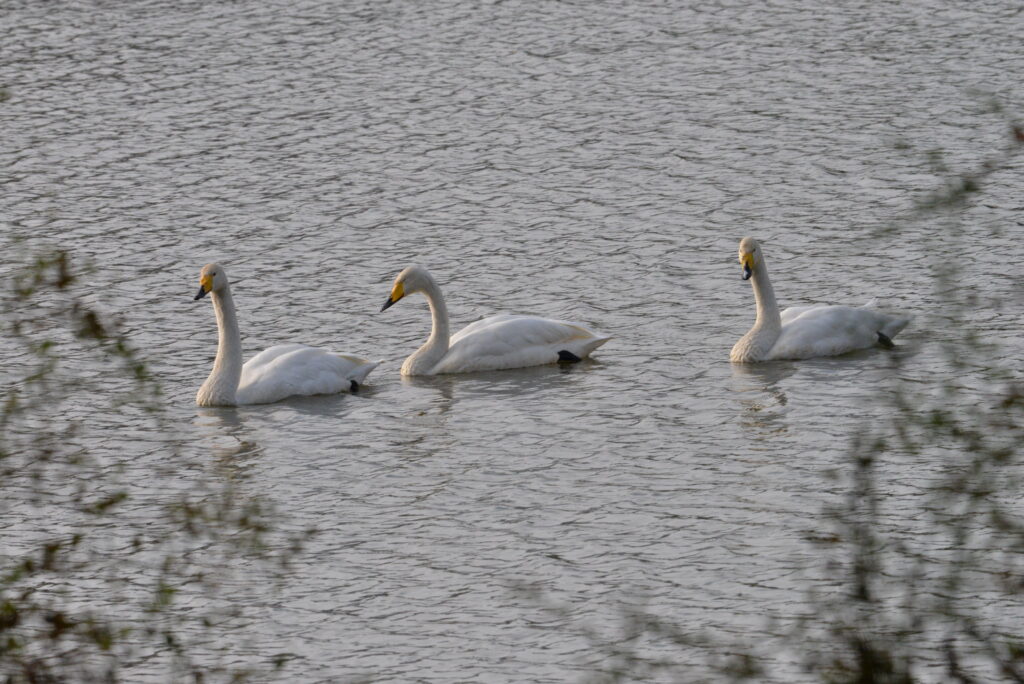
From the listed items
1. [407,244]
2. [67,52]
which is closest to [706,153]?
[407,244]

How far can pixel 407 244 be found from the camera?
1922cm

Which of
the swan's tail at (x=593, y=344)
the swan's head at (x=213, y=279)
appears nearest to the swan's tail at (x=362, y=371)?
the swan's head at (x=213, y=279)

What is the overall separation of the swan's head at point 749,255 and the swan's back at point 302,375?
132 inches

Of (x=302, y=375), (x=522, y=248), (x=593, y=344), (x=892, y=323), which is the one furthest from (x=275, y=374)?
(x=892, y=323)

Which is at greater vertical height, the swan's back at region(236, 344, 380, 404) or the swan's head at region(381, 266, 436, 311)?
the swan's head at region(381, 266, 436, 311)

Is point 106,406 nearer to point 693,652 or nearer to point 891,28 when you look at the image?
point 693,652

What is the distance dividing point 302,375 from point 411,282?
164cm

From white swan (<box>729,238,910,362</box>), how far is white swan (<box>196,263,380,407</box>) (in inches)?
130

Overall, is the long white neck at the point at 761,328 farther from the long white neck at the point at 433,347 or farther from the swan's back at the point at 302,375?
the swan's back at the point at 302,375

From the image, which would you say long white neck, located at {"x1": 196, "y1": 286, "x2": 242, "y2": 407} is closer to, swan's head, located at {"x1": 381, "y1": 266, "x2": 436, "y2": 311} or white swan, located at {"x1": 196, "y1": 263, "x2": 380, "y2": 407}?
white swan, located at {"x1": 196, "y1": 263, "x2": 380, "y2": 407}

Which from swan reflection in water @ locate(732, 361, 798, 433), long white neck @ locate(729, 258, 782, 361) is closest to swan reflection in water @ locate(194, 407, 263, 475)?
swan reflection in water @ locate(732, 361, 798, 433)

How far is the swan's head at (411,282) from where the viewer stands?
633 inches

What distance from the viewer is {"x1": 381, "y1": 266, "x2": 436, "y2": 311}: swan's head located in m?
16.1

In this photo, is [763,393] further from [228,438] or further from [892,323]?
[228,438]
